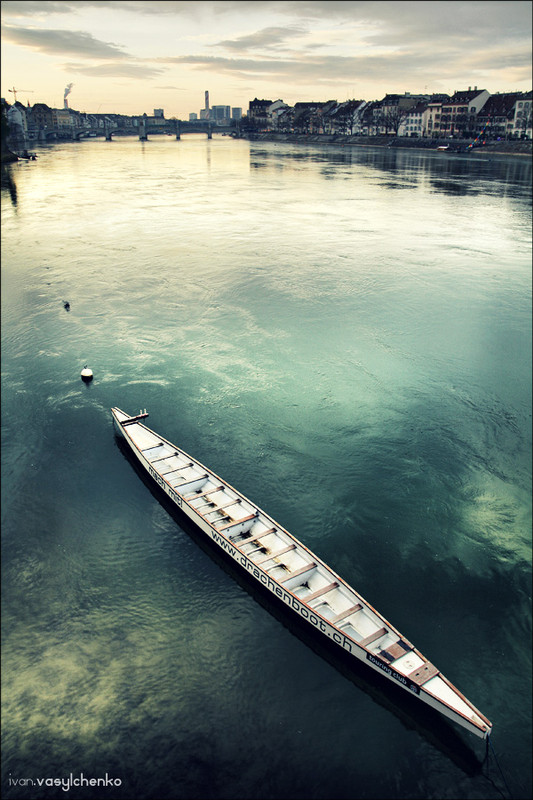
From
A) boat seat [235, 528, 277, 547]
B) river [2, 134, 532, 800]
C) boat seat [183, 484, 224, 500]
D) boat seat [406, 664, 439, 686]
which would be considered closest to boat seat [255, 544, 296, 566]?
boat seat [235, 528, 277, 547]

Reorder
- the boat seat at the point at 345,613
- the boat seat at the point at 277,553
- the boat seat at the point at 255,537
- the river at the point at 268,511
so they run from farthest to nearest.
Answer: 1. the boat seat at the point at 255,537
2. the boat seat at the point at 277,553
3. the boat seat at the point at 345,613
4. the river at the point at 268,511

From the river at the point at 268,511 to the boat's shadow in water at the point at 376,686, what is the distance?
92 mm

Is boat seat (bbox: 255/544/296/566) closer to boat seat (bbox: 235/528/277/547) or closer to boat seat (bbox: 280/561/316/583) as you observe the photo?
boat seat (bbox: 280/561/316/583)

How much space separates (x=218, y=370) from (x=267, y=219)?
6584 cm

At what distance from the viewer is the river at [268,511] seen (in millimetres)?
17500

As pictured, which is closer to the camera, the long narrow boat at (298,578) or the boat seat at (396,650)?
the long narrow boat at (298,578)

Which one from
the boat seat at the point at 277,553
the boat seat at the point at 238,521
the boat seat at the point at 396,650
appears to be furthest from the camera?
the boat seat at the point at 238,521

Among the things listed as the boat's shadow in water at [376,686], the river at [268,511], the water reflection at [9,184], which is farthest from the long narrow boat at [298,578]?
the water reflection at [9,184]

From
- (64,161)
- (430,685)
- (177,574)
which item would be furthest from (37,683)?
(64,161)

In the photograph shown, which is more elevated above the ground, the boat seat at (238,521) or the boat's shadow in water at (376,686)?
the boat seat at (238,521)

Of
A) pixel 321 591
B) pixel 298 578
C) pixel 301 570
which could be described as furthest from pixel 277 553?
pixel 321 591

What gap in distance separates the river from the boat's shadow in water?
0.30 ft

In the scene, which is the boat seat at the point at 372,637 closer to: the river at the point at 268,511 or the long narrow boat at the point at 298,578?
the long narrow boat at the point at 298,578

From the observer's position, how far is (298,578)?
21.8m
